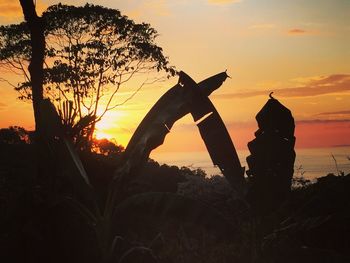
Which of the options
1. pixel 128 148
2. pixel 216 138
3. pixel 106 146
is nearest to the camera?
pixel 216 138

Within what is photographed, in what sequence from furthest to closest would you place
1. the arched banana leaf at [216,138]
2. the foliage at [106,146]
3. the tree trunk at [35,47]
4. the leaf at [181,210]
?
the foliage at [106,146] → the tree trunk at [35,47] → the arched banana leaf at [216,138] → the leaf at [181,210]

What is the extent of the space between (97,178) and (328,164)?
5424 mm

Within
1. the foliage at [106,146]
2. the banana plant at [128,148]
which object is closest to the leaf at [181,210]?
the banana plant at [128,148]

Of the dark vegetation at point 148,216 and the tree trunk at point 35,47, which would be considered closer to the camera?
the dark vegetation at point 148,216

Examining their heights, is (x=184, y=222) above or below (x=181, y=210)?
below

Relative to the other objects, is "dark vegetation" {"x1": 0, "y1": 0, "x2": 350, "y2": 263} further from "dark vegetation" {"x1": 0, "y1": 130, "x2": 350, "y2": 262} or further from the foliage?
the foliage

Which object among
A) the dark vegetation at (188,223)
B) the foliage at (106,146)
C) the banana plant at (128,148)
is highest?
the foliage at (106,146)

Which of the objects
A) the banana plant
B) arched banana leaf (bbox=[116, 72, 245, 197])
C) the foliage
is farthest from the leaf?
the foliage

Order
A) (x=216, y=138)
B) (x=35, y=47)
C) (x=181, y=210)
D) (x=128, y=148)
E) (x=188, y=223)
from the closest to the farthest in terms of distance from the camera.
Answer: (x=181, y=210) < (x=216, y=138) < (x=128, y=148) < (x=188, y=223) < (x=35, y=47)

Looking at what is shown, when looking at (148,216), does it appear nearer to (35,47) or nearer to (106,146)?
(35,47)

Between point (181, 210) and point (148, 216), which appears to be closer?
point (181, 210)

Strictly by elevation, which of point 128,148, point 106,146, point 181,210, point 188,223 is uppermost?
point 106,146

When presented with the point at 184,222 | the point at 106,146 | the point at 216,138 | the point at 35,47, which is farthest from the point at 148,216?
the point at 106,146

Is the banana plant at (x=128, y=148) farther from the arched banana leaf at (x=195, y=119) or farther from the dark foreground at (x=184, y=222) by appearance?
the dark foreground at (x=184, y=222)
